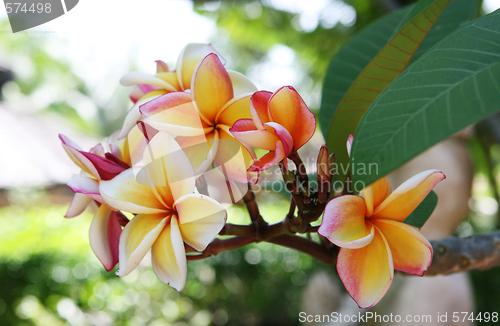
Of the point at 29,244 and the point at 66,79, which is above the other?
the point at 29,244

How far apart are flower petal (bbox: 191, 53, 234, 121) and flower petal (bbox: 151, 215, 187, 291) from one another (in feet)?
0.30

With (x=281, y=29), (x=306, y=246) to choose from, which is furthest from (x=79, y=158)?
(x=281, y=29)

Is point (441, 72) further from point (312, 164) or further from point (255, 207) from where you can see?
point (312, 164)

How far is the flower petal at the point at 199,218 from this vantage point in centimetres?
24

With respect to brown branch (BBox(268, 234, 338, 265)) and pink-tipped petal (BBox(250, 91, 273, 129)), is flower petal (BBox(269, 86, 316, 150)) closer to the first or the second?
pink-tipped petal (BBox(250, 91, 273, 129))

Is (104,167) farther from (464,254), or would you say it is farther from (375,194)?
(464,254)

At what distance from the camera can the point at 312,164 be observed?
1.66 feet

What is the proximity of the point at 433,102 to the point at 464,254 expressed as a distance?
47cm

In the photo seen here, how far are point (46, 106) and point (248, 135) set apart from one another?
10.1 metres

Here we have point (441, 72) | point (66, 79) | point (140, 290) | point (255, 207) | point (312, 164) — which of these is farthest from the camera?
point (66, 79)

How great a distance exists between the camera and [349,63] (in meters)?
0.51

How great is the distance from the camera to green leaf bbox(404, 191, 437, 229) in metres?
0.31

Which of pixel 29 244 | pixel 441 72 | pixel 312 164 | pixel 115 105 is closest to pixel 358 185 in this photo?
pixel 441 72

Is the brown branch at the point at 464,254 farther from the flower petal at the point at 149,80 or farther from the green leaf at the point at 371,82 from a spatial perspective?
the flower petal at the point at 149,80
